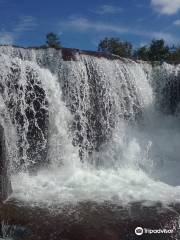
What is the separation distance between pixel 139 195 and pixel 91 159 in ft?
10.4

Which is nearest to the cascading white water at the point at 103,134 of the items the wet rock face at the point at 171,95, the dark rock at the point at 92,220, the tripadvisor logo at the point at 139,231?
the wet rock face at the point at 171,95

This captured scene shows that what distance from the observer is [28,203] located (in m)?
8.43

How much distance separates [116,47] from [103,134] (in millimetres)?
19515

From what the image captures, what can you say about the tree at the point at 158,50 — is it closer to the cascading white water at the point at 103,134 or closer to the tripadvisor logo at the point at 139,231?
the cascading white water at the point at 103,134

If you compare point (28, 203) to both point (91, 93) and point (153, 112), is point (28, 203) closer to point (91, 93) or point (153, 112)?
point (91, 93)

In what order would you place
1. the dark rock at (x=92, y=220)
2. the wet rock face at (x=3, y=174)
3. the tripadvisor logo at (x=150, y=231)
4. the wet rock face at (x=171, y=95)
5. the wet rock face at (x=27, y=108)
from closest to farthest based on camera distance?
the dark rock at (x=92, y=220), the tripadvisor logo at (x=150, y=231), the wet rock face at (x=3, y=174), the wet rock face at (x=27, y=108), the wet rock face at (x=171, y=95)

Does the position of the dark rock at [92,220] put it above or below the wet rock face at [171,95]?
below

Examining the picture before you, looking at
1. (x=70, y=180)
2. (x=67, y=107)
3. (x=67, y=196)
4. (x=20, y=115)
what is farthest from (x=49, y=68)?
(x=67, y=196)

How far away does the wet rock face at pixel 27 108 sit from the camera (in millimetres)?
10617

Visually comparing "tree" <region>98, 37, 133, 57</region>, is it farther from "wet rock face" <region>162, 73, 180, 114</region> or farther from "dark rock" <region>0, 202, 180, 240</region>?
"dark rock" <region>0, 202, 180, 240</region>

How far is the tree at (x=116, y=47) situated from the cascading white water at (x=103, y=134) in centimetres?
1637

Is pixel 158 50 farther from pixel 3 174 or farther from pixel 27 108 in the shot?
pixel 3 174

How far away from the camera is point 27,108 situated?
10.8m

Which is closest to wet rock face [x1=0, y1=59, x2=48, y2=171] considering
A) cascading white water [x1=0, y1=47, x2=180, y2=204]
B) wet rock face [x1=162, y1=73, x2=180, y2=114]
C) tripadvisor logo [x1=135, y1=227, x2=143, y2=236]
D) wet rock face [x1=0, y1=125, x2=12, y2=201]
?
cascading white water [x1=0, y1=47, x2=180, y2=204]
